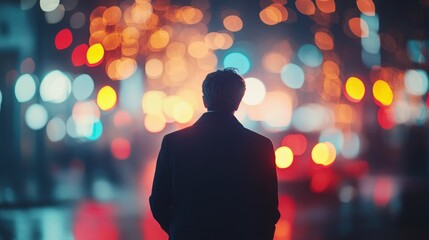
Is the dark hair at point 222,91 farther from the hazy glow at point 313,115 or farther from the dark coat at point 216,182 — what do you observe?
the hazy glow at point 313,115

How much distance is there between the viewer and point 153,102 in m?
44.1

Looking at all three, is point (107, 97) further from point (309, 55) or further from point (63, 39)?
point (309, 55)

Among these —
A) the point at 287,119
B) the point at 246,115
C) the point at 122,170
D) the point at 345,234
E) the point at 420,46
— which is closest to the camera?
the point at 345,234

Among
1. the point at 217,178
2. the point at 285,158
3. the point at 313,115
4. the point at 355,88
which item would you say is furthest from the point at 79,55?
the point at 217,178

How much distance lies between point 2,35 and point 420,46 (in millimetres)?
10732

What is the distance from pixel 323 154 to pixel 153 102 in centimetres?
1363

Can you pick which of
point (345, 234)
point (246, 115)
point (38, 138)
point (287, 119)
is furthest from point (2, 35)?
point (287, 119)

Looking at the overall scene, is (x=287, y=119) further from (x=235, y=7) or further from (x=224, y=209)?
(x=224, y=209)

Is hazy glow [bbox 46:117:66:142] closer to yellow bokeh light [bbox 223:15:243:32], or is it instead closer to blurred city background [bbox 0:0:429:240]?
blurred city background [bbox 0:0:429:240]

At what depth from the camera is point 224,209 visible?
4.07 meters

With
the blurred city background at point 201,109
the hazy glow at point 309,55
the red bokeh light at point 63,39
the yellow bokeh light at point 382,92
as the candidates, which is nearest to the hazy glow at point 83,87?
the blurred city background at point 201,109

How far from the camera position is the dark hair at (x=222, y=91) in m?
4.24

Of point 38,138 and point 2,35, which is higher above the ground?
point 2,35

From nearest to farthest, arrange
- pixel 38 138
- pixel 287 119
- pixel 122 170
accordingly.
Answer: pixel 38 138
pixel 122 170
pixel 287 119
